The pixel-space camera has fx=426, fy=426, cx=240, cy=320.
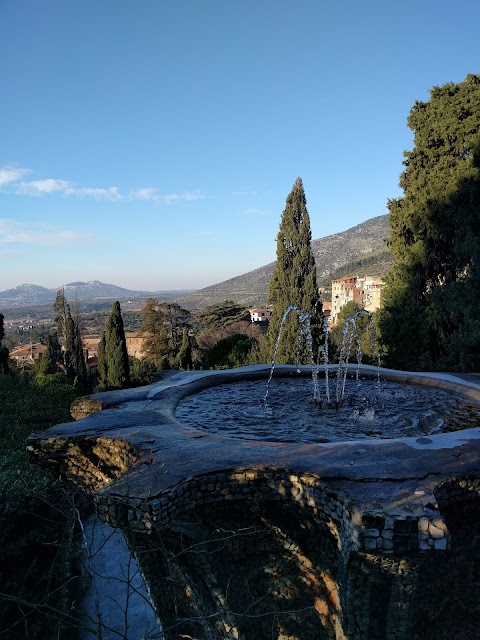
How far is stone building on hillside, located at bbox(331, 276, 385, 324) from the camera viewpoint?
149ft

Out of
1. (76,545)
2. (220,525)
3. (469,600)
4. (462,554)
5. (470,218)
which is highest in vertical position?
(470,218)

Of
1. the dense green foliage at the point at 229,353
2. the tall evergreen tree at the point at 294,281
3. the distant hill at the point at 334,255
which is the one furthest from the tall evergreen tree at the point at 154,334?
the distant hill at the point at 334,255

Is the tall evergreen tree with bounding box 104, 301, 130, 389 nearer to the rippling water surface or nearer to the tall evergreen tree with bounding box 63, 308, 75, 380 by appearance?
the tall evergreen tree with bounding box 63, 308, 75, 380

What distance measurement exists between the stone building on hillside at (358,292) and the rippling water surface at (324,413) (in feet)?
110

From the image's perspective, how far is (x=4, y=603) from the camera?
607cm

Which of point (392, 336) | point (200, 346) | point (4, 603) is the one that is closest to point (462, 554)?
point (4, 603)

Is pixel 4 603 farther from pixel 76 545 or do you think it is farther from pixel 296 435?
pixel 296 435

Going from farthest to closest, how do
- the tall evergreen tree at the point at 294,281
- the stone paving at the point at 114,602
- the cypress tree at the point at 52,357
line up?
the cypress tree at the point at 52,357 < the tall evergreen tree at the point at 294,281 < the stone paving at the point at 114,602

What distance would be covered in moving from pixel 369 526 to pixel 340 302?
185ft

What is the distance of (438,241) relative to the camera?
14375mm

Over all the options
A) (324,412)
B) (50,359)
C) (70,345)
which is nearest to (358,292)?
(50,359)

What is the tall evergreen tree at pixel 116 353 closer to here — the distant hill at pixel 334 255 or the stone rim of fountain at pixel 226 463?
the stone rim of fountain at pixel 226 463

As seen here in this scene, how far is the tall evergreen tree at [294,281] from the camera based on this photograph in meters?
17.2

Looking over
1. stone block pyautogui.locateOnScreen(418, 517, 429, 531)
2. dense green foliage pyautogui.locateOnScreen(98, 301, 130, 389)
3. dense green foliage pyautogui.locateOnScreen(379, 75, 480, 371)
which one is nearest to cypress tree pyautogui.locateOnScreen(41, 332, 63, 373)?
dense green foliage pyautogui.locateOnScreen(98, 301, 130, 389)
